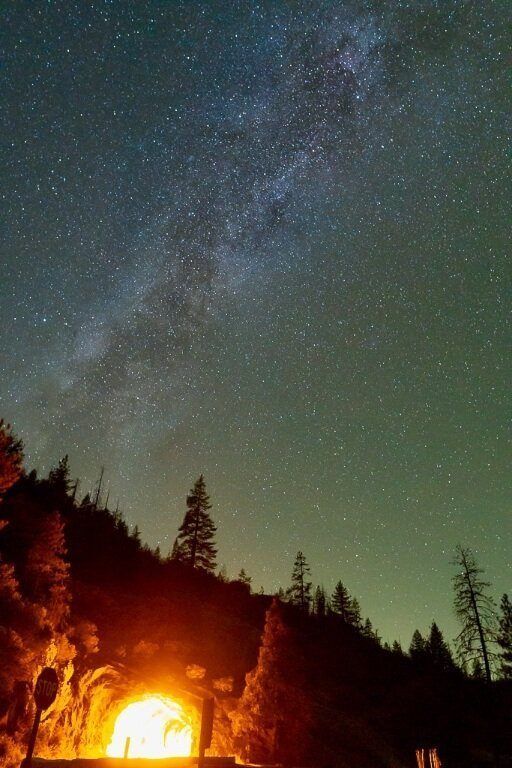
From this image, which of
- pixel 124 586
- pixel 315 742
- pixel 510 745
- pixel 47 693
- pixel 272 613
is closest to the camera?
pixel 47 693

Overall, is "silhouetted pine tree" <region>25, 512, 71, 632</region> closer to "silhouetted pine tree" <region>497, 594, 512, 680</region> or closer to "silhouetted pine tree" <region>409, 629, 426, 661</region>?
"silhouetted pine tree" <region>497, 594, 512, 680</region>

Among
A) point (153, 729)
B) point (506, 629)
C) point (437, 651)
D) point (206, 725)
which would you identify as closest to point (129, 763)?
point (206, 725)

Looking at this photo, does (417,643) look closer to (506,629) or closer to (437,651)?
(437,651)

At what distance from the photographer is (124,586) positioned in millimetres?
54188

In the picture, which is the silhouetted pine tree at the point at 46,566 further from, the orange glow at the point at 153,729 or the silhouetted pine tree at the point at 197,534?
the silhouetted pine tree at the point at 197,534

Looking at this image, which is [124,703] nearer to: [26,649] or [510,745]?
[26,649]

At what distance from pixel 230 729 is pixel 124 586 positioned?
Result: 26.8 metres

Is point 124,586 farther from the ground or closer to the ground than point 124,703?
farther from the ground

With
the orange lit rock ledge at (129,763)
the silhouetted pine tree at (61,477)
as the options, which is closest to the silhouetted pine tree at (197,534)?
the silhouetted pine tree at (61,477)

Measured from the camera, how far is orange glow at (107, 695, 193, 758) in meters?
28.2

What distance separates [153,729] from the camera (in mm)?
29688

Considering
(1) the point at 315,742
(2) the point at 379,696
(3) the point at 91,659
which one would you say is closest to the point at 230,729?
(3) the point at 91,659

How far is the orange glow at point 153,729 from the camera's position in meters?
28.2

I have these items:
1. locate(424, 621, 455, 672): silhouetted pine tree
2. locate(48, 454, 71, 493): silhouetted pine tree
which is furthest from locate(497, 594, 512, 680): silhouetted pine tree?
locate(48, 454, 71, 493): silhouetted pine tree
